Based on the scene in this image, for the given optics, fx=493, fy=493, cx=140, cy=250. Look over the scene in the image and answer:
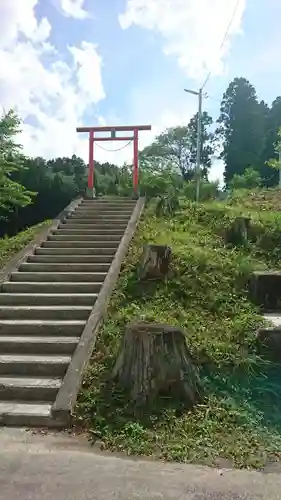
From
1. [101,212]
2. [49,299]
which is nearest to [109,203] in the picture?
[101,212]

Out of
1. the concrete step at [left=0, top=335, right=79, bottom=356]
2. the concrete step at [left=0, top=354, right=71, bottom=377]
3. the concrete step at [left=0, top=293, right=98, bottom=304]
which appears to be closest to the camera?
the concrete step at [left=0, top=354, right=71, bottom=377]

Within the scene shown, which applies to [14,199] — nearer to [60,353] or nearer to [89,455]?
[60,353]

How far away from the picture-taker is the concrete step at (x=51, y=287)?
21.4ft

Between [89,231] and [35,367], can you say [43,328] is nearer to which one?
[35,367]

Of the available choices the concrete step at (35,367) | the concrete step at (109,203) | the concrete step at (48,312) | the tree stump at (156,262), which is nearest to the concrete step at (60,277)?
the tree stump at (156,262)

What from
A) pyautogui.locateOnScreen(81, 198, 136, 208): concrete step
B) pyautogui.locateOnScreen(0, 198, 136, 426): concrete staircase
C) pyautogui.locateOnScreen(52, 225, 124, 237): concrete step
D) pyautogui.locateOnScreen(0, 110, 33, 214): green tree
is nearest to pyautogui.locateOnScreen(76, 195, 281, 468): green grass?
pyautogui.locateOnScreen(0, 198, 136, 426): concrete staircase

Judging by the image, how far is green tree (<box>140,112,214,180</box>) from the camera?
133ft

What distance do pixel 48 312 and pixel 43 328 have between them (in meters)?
0.37

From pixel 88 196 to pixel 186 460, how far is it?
1005 centimetres

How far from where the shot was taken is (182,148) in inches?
1615

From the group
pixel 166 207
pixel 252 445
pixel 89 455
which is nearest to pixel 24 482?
pixel 89 455

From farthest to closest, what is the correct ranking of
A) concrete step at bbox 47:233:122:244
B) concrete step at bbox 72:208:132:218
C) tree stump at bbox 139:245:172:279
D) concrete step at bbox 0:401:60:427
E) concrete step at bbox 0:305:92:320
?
Result: concrete step at bbox 72:208:132:218 < concrete step at bbox 47:233:122:244 < tree stump at bbox 139:245:172:279 < concrete step at bbox 0:305:92:320 < concrete step at bbox 0:401:60:427

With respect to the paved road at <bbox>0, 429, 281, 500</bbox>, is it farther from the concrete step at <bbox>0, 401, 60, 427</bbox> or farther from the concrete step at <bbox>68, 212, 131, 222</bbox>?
the concrete step at <bbox>68, 212, 131, 222</bbox>

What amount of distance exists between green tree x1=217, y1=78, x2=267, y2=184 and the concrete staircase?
28377 mm
